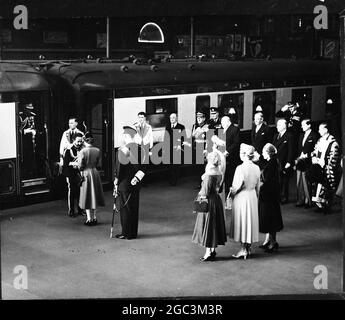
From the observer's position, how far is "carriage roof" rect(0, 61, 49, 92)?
10.8 m

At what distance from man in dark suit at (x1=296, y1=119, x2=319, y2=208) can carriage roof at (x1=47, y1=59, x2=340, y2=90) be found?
1.37 m

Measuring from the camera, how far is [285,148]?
36.6 ft

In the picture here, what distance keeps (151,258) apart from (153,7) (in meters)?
3.73

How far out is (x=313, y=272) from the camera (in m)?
8.55

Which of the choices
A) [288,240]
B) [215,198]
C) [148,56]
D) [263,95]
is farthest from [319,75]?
[215,198]

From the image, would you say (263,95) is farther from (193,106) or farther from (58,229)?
(58,229)

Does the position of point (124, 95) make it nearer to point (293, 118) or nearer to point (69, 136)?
point (69, 136)

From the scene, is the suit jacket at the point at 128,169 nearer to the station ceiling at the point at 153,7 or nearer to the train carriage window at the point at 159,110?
the station ceiling at the point at 153,7

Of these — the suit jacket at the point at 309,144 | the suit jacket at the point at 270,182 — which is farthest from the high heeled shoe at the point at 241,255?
the suit jacket at the point at 309,144

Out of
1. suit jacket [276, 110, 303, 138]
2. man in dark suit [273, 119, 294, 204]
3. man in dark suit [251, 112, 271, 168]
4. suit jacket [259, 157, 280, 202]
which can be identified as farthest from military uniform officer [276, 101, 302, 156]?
suit jacket [259, 157, 280, 202]

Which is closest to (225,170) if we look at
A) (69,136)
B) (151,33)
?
(69,136)

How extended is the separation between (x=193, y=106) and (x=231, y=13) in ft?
16.1

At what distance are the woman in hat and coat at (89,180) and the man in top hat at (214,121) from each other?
2.44 m

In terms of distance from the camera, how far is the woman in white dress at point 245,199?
864 cm
